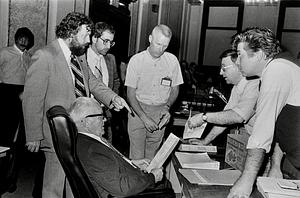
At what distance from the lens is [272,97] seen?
1.54 m

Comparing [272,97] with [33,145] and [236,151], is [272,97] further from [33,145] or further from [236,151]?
[33,145]

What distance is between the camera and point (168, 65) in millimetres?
3393

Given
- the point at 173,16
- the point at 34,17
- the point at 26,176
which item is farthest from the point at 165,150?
the point at 173,16

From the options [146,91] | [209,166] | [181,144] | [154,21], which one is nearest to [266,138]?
[209,166]

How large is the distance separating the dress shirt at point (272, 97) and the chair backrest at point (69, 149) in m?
0.70

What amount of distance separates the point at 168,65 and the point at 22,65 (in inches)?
95.2

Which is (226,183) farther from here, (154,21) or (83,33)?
(154,21)

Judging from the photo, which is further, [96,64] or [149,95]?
[96,64]

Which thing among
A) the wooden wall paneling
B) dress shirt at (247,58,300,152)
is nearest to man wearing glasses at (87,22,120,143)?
dress shirt at (247,58,300,152)

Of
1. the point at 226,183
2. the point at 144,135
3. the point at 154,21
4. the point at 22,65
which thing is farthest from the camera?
the point at 154,21

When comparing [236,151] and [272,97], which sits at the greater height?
[272,97]

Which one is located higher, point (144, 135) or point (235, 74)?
point (235, 74)

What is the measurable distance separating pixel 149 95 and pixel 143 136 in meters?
0.37

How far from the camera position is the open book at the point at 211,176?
1702 mm
